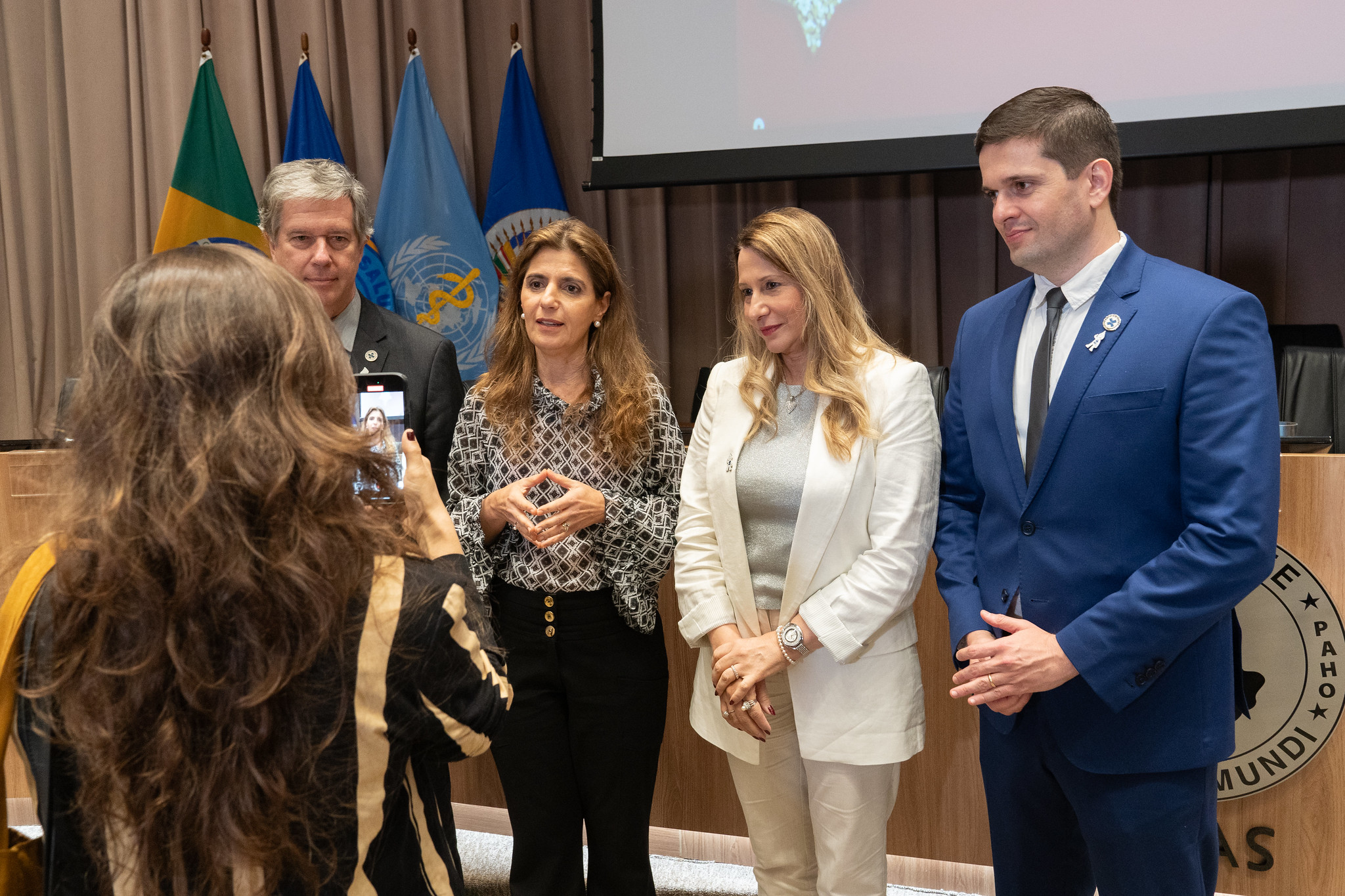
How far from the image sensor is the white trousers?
1.93 meters

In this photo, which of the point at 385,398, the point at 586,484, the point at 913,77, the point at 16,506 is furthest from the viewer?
the point at 913,77

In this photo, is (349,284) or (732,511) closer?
(732,511)

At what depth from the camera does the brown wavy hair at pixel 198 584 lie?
0.94 meters

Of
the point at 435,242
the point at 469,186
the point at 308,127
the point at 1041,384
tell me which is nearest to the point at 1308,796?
the point at 1041,384

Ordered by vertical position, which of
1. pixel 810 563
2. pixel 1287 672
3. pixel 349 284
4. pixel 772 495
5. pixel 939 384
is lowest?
pixel 1287 672

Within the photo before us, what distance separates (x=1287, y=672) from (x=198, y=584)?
2111 millimetres

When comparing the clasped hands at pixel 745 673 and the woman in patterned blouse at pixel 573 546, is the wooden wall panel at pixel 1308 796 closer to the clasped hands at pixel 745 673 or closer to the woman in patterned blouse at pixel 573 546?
the clasped hands at pixel 745 673

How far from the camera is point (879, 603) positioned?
1.87 m

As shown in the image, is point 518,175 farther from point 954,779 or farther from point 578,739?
point 954,779

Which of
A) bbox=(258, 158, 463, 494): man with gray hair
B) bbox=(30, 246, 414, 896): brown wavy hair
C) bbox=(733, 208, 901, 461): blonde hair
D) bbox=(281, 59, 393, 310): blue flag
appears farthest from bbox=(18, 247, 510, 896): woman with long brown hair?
bbox=(281, 59, 393, 310): blue flag

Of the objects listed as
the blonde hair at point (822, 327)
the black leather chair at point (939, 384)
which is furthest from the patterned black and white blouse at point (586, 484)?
the black leather chair at point (939, 384)

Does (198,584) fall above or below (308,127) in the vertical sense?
below

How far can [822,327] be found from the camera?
2.00m

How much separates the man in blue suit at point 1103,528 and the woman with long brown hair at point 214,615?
1.06 m
